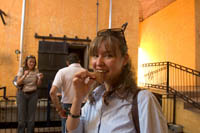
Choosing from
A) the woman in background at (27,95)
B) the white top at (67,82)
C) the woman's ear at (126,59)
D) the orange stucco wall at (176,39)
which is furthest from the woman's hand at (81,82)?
the orange stucco wall at (176,39)

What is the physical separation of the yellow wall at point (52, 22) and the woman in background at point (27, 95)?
271cm

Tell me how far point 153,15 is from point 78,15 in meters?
7.28

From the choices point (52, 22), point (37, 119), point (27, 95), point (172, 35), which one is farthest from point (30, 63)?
point (172, 35)

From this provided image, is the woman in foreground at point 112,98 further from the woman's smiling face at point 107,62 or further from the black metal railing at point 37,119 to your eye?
the black metal railing at point 37,119

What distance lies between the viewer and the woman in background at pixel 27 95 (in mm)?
3195

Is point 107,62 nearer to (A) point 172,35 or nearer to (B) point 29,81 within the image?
(B) point 29,81

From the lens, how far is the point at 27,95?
324cm

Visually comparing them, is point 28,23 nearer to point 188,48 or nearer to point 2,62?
point 2,62

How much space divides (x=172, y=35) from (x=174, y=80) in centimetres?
283

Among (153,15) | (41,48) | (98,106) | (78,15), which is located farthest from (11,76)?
(153,15)

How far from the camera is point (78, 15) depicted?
6.30 m

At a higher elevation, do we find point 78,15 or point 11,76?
point 78,15

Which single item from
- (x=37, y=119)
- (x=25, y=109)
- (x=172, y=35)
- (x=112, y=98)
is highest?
(x=172, y=35)

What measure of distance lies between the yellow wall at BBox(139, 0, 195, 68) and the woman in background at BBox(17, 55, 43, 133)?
7.55 metres
